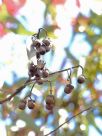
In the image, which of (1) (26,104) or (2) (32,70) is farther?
(1) (26,104)

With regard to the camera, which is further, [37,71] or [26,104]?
[26,104]

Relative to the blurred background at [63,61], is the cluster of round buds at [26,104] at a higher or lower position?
lower

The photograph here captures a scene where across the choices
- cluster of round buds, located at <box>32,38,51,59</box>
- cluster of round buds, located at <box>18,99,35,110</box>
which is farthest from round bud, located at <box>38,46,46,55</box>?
cluster of round buds, located at <box>18,99,35,110</box>

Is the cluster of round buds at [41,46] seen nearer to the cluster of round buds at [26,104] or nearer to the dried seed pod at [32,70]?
the dried seed pod at [32,70]

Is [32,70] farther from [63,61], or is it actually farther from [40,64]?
[63,61]

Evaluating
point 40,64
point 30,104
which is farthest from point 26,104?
point 40,64

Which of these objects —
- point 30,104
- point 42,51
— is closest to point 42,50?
point 42,51

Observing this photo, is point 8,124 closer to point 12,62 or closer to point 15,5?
point 12,62

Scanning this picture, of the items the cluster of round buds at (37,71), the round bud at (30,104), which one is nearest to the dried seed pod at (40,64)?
the cluster of round buds at (37,71)

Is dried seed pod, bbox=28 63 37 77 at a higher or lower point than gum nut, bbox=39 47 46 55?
lower

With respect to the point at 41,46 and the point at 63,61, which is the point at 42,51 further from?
the point at 63,61

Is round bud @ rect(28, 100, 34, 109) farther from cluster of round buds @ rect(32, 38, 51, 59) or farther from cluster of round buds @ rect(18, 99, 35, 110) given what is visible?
cluster of round buds @ rect(32, 38, 51, 59)
